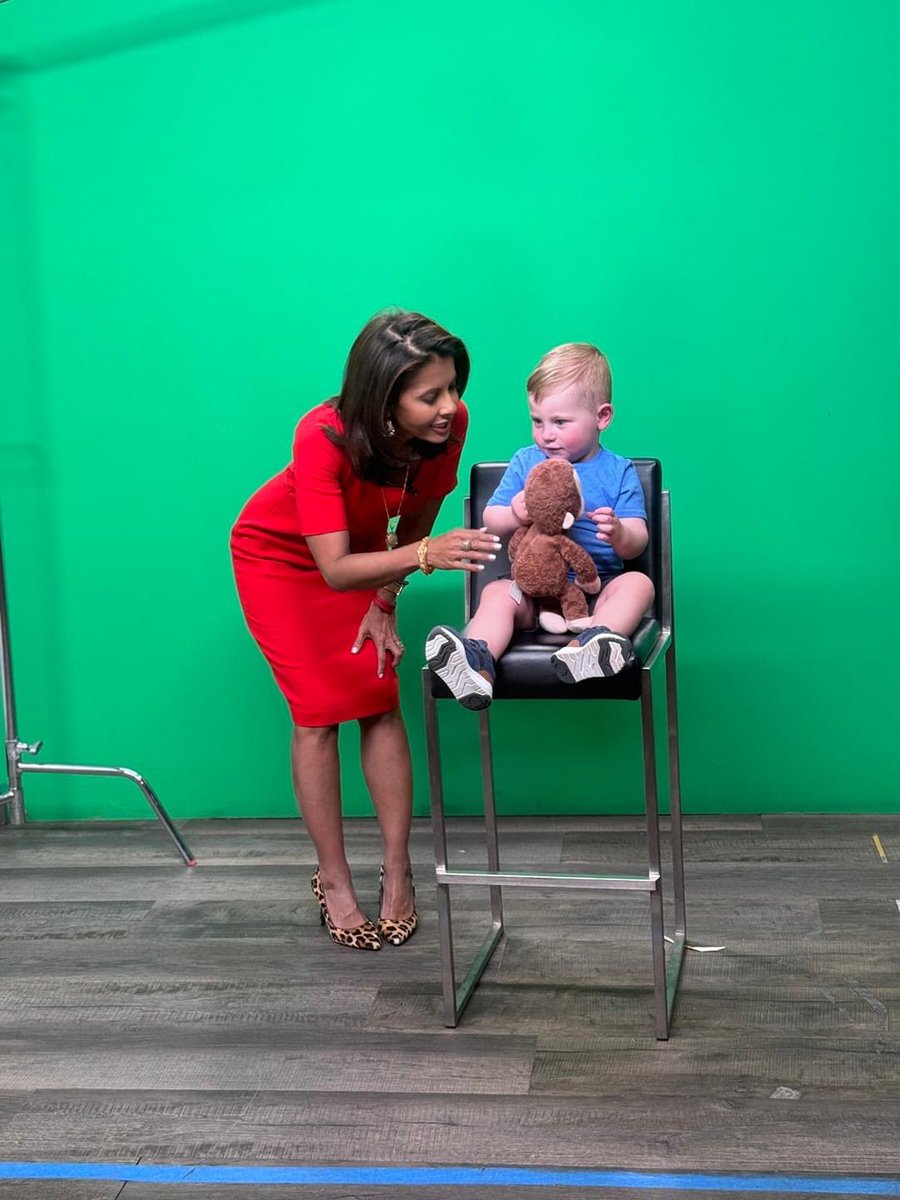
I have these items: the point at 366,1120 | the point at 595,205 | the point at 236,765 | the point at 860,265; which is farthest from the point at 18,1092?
the point at 860,265

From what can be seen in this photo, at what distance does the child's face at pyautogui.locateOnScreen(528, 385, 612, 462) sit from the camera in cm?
237

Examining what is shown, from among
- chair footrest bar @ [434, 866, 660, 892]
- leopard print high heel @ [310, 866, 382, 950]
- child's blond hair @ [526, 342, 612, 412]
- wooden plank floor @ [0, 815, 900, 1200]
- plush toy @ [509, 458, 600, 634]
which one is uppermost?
child's blond hair @ [526, 342, 612, 412]

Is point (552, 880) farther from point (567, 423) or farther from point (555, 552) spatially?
point (567, 423)

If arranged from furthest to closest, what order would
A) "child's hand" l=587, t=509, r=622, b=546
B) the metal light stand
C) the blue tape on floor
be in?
the metal light stand, "child's hand" l=587, t=509, r=622, b=546, the blue tape on floor

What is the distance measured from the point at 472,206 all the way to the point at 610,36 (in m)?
0.47

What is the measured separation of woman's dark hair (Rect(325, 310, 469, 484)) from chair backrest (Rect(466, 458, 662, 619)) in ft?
0.70

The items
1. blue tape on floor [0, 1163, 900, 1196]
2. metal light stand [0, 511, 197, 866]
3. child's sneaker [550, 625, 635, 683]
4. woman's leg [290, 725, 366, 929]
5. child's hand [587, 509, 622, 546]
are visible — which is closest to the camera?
blue tape on floor [0, 1163, 900, 1196]

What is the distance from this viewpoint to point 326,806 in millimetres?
2654

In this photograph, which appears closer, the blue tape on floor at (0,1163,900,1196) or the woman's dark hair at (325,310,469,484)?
the blue tape on floor at (0,1163,900,1196)

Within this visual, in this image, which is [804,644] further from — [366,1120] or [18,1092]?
[18,1092]

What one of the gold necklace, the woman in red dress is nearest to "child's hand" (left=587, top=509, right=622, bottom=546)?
the woman in red dress

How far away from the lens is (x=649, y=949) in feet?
8.32

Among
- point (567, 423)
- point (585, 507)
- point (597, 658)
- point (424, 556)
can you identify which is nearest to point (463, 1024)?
point (597, 658)

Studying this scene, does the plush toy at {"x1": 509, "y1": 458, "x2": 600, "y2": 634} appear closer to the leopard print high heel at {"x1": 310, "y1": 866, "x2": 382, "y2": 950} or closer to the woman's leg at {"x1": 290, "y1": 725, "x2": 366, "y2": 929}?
the woman's leg at {"x1": 290, "y1": 725, "x2": 366, "y2": 929}
